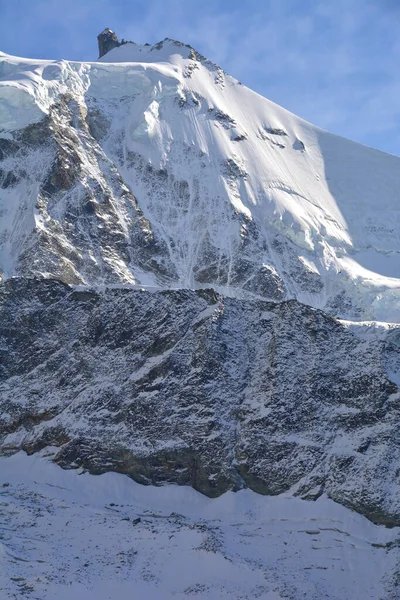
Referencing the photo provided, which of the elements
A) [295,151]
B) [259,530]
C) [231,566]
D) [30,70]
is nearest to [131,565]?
[231,566]

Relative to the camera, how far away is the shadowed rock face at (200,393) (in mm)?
83062

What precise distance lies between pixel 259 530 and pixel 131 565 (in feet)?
37.5

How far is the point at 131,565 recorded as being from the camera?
7100 centimetres

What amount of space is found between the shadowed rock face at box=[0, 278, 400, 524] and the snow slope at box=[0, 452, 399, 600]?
1.75m

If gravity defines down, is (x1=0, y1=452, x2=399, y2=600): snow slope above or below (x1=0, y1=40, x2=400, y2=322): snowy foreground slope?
below

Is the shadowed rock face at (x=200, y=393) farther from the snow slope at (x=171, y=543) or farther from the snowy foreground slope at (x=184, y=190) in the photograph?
the snowy foreground slope at (x=184, y=190)

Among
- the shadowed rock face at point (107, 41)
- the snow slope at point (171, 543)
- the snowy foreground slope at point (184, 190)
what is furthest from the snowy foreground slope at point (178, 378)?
the shadowed rock face at point (107, 41)

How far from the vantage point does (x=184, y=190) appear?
5581 inches

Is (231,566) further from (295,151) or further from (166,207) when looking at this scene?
(295,151)

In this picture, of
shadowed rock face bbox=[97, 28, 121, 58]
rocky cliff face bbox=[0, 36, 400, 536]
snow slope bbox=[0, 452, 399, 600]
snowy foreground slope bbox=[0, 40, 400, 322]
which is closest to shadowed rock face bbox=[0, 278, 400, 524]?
rocky cliff face bbox=[0, 36, 400, 536]

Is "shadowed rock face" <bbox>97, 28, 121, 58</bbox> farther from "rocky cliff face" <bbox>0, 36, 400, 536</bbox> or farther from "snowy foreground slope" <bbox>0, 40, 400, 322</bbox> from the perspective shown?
"snowy foreground slope" <bbox>0, 40, 400, 322</bbox>

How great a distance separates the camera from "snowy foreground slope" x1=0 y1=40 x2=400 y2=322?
126062 mm

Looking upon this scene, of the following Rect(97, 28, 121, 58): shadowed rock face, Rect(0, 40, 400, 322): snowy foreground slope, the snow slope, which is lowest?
the snow slope

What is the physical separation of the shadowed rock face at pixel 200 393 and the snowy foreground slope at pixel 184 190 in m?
22.0
